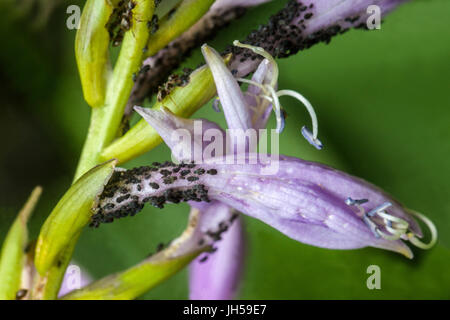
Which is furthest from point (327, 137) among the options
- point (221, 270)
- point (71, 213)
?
point (71, 213)

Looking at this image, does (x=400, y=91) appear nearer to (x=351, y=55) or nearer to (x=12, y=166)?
(x=351, y=55)

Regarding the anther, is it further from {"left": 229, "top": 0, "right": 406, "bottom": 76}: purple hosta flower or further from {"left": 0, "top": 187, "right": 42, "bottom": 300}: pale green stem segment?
{"left": 0, "top": 187, "right": 42, "bottom": 300}: pale green stem segment

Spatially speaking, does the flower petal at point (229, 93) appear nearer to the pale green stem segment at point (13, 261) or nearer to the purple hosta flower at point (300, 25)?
the purple hosta flower at point (300, 25)

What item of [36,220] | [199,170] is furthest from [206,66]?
[36,220]

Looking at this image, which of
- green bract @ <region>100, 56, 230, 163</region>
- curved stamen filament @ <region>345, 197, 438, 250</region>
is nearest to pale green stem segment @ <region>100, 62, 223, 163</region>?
green bract @ <region>100, 56, 230, 163</region>

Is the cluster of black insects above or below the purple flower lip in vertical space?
above

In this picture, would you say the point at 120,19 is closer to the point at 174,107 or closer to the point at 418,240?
the point at 174,107
